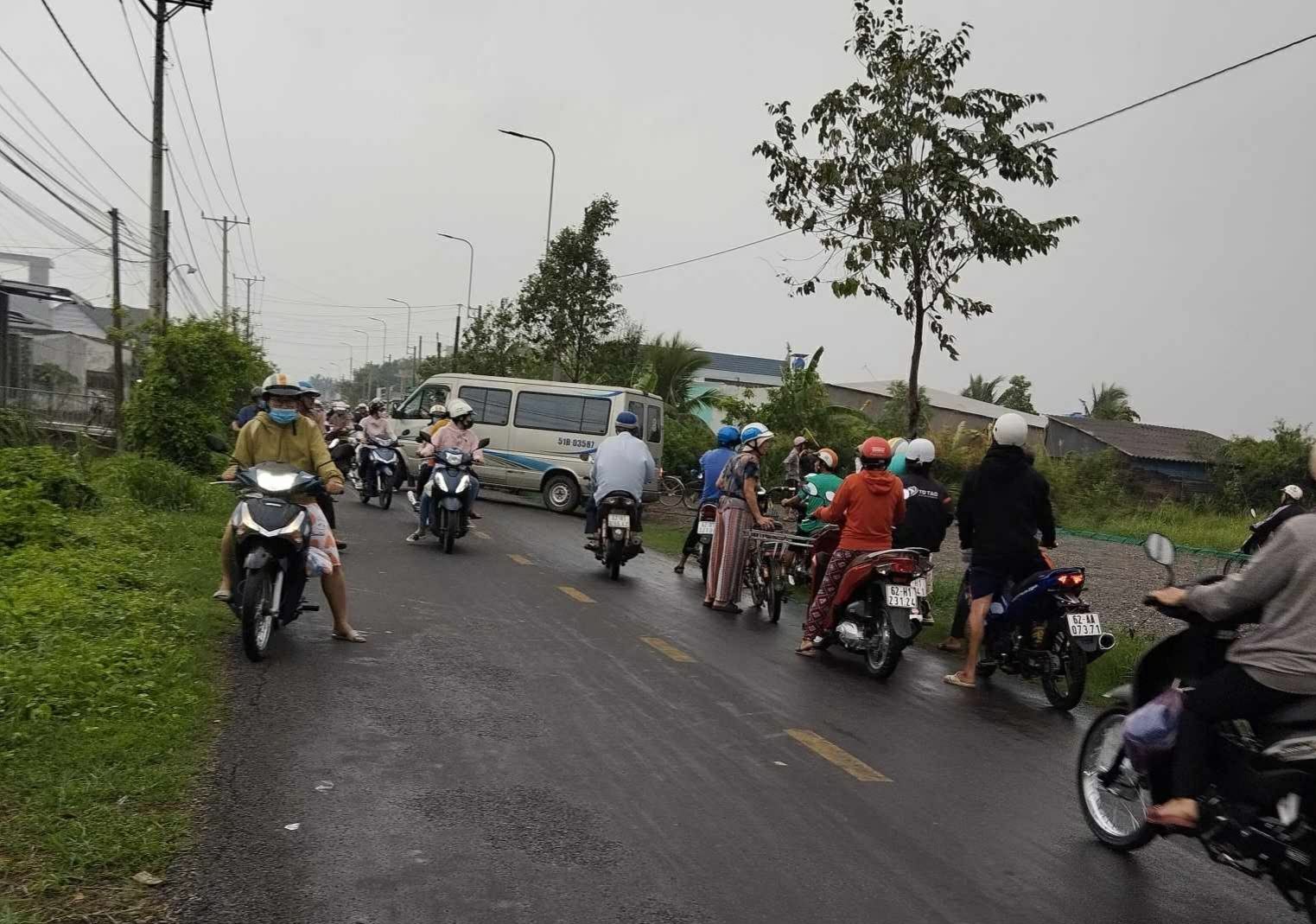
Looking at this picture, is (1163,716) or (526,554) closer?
(1163,716)

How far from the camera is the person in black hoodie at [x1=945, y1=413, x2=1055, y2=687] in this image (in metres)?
8.71

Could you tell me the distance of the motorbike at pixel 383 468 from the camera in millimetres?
21641

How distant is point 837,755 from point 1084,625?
2378 mm

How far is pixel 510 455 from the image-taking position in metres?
25.9

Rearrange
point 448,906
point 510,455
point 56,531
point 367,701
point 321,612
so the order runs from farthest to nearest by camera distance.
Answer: point 510,455
point 56,531
point 321,612
point 367,701
point 448,906

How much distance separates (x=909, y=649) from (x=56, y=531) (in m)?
7.42

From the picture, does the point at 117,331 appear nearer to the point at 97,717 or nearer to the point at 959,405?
the point at 97,717

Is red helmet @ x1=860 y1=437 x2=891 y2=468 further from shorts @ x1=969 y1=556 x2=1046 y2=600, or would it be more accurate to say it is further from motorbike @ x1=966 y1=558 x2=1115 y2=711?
motorbike @ x1=966 y1=558 x2=1115 y2=711

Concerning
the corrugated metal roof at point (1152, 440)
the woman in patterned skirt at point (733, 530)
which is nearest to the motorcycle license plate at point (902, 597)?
the woman in patterned skirt at point (733, 530)

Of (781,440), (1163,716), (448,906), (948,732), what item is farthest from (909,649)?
(781,440)

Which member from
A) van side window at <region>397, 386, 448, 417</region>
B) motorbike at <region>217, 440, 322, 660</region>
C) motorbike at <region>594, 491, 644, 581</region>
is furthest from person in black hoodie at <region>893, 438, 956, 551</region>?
van side window at <region>397, 386, 448, 417</region>

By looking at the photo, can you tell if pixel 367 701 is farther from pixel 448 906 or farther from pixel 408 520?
pixel 408 520

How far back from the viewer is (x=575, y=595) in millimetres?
12352

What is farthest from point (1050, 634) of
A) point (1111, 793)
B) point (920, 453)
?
point (1111, 793)
